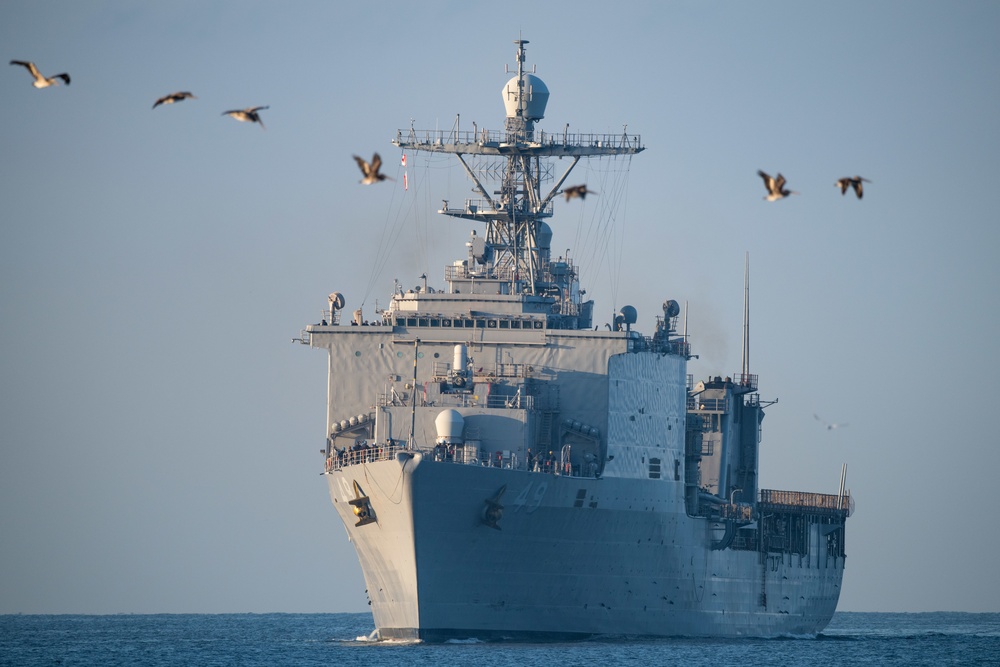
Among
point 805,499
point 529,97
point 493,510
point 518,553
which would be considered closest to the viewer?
point 493,510

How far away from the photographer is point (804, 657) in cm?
6084

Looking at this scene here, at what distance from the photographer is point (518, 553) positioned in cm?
5416

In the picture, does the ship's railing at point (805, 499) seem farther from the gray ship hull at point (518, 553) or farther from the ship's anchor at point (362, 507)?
the ship's anchor at point (362, 507)

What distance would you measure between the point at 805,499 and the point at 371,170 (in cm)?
4845

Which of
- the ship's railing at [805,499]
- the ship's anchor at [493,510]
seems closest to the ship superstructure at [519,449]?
the ship's anchor at [493,510]

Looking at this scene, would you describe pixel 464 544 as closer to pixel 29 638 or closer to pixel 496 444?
pixel 496 444

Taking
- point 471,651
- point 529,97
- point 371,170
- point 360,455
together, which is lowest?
point 471,651

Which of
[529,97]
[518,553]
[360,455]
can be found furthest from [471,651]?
[529,97]

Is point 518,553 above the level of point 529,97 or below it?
below

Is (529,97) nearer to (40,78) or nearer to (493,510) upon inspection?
(493,510)

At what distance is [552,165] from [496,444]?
13.5m

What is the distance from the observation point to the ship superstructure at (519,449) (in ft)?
175

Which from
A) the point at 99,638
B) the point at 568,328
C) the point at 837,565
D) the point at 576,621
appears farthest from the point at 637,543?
the point at 99,638

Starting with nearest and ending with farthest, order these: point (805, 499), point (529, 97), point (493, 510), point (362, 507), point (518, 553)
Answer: point (493, 510) → point (518, 553) → point (362, 507) → point (529, 97) → point (805, 499)
